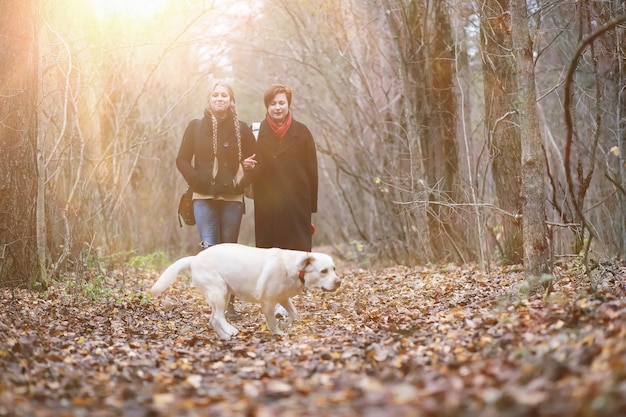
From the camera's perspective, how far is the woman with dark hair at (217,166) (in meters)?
7.60

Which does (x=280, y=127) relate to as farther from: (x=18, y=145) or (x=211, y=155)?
(x=18, y=145)

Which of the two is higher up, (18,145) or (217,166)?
(18,145)

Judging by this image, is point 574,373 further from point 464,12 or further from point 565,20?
point 565,20

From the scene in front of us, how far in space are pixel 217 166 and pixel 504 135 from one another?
450 cm

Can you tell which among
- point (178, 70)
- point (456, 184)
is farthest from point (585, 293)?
point (178, 70)

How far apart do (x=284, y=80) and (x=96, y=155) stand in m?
6.25

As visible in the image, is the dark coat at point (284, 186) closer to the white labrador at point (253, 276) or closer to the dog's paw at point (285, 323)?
the dog's paw at point (285, 323)

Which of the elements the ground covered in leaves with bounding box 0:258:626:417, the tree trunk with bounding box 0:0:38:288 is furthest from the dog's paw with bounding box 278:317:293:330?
the tree trunk with bounding box 0:0:38:288

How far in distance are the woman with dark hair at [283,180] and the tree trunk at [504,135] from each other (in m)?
3.04

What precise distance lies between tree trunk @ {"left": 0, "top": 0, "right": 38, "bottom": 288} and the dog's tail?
2.95 m

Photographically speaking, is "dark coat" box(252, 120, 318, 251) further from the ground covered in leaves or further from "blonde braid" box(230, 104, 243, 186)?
the ground covered in leaves

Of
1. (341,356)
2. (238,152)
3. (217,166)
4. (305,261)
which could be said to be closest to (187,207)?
(217,166)

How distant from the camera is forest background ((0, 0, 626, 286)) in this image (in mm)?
8789

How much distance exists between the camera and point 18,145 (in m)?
8.72
